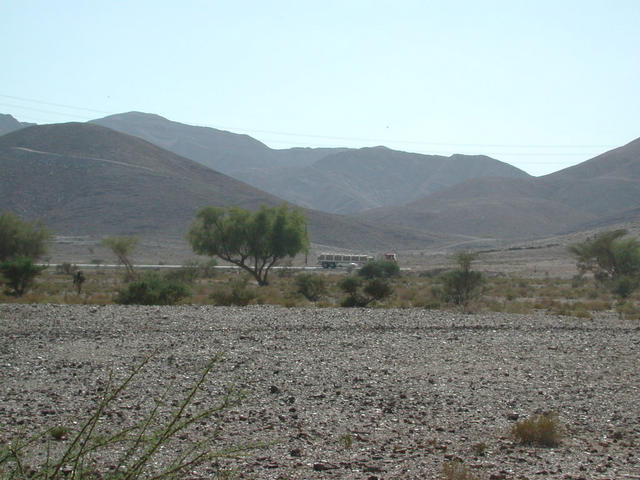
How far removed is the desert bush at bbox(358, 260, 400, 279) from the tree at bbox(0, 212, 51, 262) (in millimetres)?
26965

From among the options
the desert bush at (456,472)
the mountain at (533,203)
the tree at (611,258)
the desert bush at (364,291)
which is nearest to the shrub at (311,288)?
the desert bush at (364,291)

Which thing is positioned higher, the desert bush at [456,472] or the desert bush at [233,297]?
the desert bush at [456,472]

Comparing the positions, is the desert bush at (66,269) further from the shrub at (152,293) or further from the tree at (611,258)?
the tree at (611,258)

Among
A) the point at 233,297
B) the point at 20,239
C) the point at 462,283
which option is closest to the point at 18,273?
the point at 233,297

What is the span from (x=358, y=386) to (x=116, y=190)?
113968mm

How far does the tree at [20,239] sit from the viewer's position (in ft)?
189

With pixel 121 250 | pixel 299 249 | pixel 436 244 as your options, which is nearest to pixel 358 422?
pixel 299 249

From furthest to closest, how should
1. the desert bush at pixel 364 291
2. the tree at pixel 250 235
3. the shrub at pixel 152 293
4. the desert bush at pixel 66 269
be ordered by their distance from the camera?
1. the desert bush at pixel 66 269
2. the tree at pixel 250 235
3. the desert bush at pixel 364 291
4. the shrub at pixel 152 293

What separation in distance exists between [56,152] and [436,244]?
7390 cm

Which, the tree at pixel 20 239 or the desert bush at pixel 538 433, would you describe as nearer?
the desert bush at pixel 538 433

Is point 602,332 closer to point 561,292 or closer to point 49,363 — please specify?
point 49,363

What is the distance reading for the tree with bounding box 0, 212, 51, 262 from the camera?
57.6 meters

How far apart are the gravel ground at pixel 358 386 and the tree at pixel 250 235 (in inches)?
1178

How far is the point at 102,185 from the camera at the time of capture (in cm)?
12375
